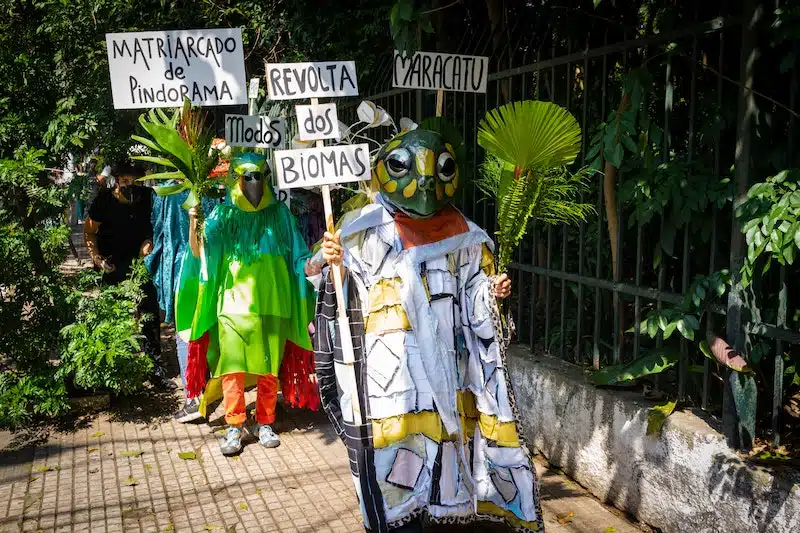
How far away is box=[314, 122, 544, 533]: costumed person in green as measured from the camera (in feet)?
11.0

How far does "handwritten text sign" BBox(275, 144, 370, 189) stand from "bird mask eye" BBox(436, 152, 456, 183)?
1.08 ft

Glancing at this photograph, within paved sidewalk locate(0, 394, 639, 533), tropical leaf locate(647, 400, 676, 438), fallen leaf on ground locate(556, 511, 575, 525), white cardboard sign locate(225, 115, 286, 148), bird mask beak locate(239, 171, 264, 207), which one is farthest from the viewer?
bird mask beak locate(239, 171, 264, 207)

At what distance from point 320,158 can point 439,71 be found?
94 cm

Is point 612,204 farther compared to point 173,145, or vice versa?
point 173,145

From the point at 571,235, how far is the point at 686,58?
160 cm

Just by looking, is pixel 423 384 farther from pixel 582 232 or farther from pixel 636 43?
Result: pixel 636 43

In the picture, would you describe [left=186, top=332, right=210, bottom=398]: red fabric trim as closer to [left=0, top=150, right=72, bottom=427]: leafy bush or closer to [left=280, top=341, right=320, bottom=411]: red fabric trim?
[left=280, top=341, right=320, bottom=411]: red fabric trim

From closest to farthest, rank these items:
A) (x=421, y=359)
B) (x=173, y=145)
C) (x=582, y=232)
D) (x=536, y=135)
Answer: (x=536, y=135) < (x=421, y=359) < (x=582, y=232) < (x=173, y=145)

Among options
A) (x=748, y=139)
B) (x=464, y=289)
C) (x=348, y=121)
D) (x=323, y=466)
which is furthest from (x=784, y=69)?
(x=348, y=121)

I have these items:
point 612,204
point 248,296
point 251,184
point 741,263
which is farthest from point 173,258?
point 741,263

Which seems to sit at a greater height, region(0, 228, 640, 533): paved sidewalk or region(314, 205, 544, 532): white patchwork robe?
region(314, 205, 544, 532): white patchwork robe

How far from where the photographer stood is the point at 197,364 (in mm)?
5289

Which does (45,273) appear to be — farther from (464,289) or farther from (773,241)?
(773,241)

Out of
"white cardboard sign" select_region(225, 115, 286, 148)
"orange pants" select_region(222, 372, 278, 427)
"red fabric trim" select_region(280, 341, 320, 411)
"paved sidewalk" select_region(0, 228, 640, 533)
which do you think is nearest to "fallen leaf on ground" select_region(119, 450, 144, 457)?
"paved sidewalk" select_region(0, 228, 640, 533)
